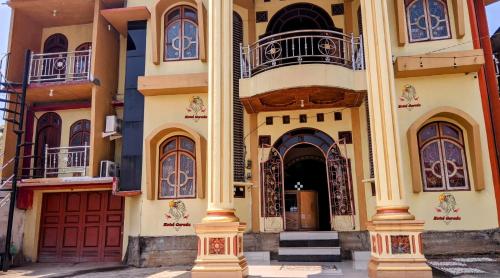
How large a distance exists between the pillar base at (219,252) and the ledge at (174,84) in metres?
4.01

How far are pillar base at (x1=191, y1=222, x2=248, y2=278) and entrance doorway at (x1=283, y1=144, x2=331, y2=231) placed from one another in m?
3.60

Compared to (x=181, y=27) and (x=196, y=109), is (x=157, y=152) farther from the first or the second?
(x=181, y=27)

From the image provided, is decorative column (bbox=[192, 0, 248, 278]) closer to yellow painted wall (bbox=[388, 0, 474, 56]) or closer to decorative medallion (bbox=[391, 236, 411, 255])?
decorative medallion (bbox=[391, 236, 411, 255])

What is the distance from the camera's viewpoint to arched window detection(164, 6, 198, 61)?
10.0m

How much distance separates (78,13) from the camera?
10.9 meters

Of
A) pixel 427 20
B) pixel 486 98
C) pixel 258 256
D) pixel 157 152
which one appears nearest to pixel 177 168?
pixel 157 152

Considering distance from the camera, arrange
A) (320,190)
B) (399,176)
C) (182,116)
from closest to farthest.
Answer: (399,176)
(182,116)
(320,190)

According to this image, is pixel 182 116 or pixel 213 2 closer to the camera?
pixel 213 2

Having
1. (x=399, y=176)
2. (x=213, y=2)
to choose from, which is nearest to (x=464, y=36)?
(x=399, y=176)

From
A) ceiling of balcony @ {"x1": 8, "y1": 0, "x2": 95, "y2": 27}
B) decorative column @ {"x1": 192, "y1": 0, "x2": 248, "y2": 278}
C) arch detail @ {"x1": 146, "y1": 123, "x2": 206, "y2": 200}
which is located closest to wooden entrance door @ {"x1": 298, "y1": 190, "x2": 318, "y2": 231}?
arch detail @ {"x1": 146, "y1": 123, "x2": 206, "y2": 200}

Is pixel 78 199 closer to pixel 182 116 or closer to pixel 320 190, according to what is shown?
pixel 182 116

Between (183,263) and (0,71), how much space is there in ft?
22.3

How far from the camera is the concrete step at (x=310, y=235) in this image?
8.77 meters

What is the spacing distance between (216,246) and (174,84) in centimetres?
449
